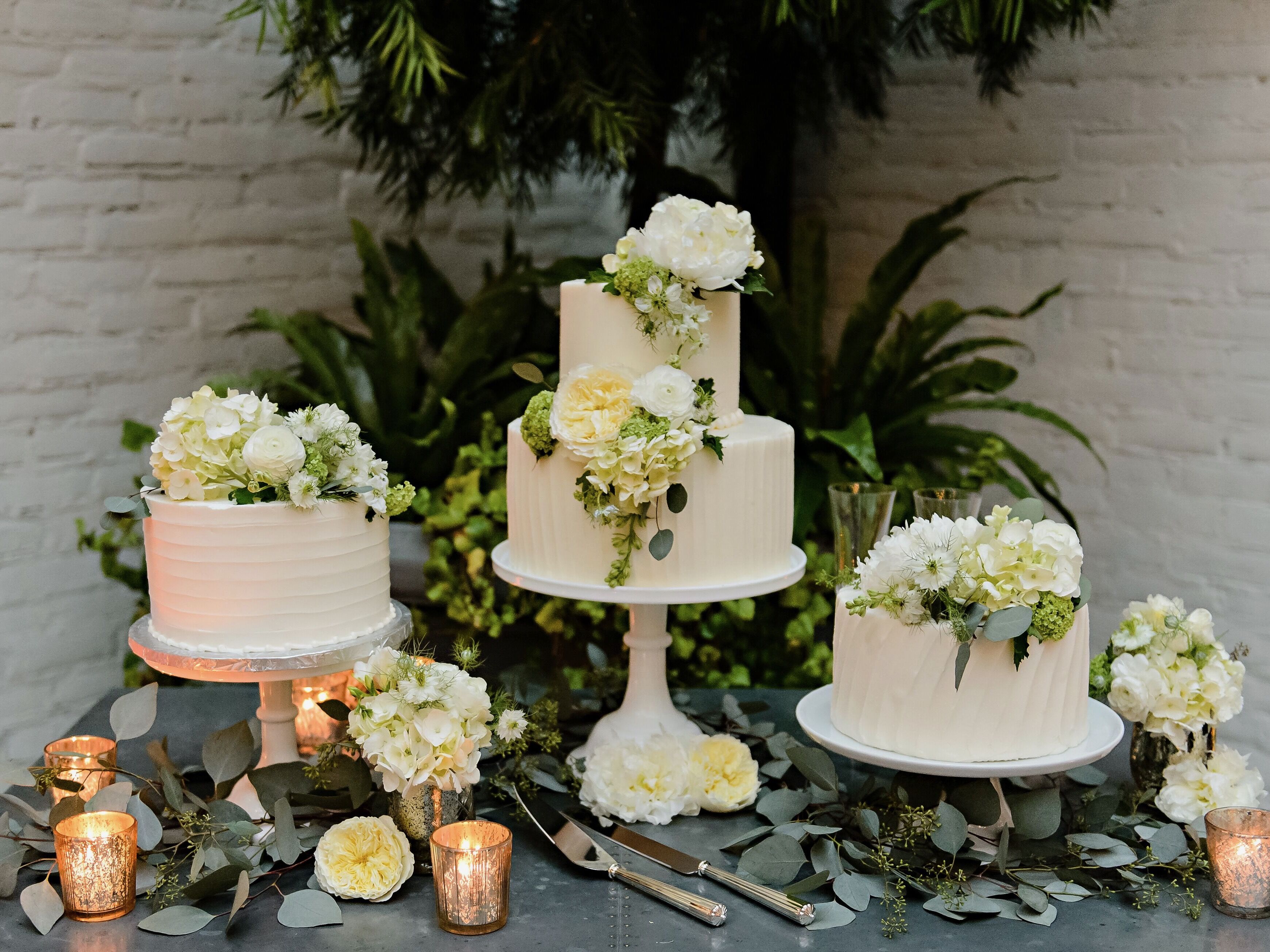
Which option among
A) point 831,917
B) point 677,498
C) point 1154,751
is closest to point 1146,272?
point 1154,751

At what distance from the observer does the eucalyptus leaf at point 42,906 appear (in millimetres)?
997

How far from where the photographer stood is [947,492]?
1.20 m

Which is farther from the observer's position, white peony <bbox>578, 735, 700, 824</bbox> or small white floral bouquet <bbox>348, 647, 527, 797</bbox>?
white peony <bbox>578, 735, 700, 824</bbox>

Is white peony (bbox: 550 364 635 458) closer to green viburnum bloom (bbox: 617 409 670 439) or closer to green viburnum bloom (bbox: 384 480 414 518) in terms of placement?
green viburnum bloom (bbox: 617 409 670 439)

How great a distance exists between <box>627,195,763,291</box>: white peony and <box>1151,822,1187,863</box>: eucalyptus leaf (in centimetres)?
66

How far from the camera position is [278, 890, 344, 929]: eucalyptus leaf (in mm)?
1019

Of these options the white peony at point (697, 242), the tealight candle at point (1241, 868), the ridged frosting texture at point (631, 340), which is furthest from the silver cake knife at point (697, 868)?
the white peony at point (697, 242)

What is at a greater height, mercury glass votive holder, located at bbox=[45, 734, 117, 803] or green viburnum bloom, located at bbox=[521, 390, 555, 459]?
green viburnum bloom, located at bbox=[521, 390, 555, 459]

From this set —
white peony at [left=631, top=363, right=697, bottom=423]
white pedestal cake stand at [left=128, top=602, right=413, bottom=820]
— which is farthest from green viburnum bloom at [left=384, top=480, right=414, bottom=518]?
white peony at [left=631, top=363, right=697, bottom=423]

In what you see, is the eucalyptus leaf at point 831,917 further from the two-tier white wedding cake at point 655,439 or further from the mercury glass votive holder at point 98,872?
the mercury glass votive holder at point 98,872

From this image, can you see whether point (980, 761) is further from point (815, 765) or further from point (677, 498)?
point (677, 498)

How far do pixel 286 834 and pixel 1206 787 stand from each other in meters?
0.85

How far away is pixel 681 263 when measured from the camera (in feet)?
4.08

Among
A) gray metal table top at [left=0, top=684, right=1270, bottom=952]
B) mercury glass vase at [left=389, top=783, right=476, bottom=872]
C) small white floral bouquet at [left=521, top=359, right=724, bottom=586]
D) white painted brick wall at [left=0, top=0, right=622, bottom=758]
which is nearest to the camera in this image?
gray metal table top at [left=0, top=684, right=1270, bottom=952]
